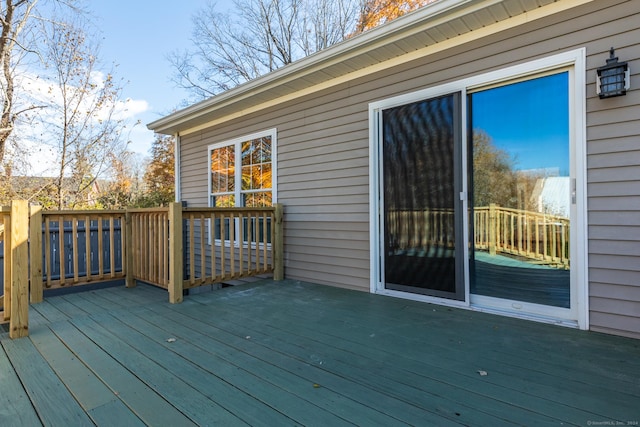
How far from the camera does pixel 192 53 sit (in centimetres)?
1331

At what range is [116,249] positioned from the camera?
4590mm

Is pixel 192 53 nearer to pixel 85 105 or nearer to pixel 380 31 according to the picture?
pixel 85 105

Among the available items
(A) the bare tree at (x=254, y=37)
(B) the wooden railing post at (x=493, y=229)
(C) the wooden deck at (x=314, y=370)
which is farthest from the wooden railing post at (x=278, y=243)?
(A) the bare tree at (x=254, y=37)

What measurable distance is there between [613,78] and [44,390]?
4.04m

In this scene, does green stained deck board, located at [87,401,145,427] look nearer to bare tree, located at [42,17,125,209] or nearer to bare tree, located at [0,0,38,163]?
bare tree, located at [42,17,125,209]

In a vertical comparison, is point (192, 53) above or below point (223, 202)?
above

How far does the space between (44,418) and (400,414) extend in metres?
1.61

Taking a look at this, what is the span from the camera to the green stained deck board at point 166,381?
5.04 ft

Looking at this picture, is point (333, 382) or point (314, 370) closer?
point (333, 382)

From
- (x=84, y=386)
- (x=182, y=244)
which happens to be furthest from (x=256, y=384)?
(x=182, y=244)

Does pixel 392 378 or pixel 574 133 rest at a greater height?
pixel 574 133

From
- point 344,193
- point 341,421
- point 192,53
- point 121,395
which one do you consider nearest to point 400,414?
point 341,421

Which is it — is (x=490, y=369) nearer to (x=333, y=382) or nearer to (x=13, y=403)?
(x=333, y=382)

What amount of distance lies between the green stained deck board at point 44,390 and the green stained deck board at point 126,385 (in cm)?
17
